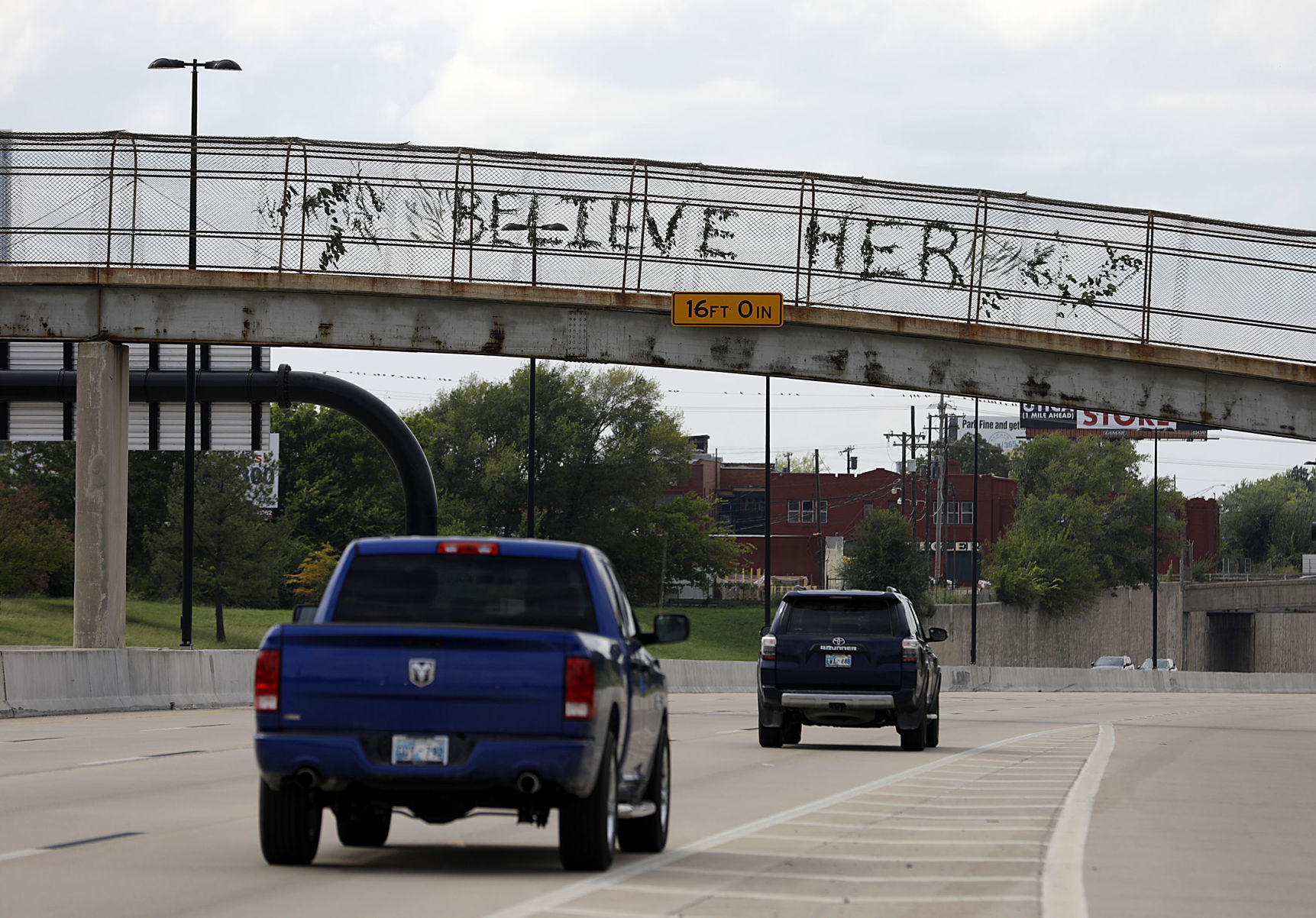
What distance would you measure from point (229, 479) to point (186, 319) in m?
47.0

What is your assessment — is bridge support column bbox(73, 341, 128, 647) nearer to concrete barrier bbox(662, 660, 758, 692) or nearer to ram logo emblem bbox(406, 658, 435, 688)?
concrete barrier bbox(662, 660, 758, 692)

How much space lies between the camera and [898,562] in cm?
9875

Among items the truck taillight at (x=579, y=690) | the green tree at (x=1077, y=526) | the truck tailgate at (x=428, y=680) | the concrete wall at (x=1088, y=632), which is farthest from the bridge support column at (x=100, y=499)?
the green tree at (x=1077, y=526)

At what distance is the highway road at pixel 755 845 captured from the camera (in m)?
8.88

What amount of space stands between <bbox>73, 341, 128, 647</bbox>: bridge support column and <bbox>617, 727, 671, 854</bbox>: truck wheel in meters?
21.9

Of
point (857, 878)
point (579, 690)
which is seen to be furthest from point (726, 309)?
point (579, 690)

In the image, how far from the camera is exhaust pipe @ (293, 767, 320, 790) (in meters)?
9.12

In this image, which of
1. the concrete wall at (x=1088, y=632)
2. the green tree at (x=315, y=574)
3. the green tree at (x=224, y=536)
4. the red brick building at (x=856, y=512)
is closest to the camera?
the green tree at (x=224, y=536)

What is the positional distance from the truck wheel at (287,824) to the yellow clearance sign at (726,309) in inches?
834

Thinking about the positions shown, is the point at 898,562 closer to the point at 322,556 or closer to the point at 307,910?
the point at 322,556

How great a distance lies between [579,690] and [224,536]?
233 feet

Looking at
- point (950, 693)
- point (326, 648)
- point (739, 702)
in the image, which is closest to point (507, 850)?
point (326, 648)

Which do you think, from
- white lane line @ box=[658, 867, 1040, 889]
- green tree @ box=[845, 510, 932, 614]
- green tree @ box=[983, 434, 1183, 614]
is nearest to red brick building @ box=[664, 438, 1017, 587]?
green tree @ box=[983, 434, 1183, 614]

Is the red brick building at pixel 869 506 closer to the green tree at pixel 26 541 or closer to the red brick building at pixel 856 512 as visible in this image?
the red brick building at pixel 856 512
